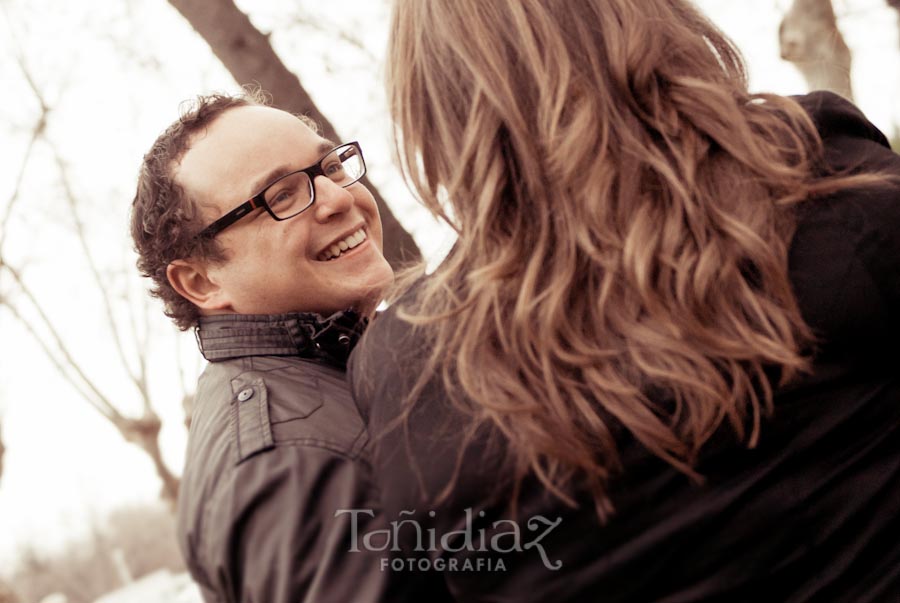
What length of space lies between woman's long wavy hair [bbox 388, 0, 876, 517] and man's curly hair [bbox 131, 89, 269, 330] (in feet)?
4.13

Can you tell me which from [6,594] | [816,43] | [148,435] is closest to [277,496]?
[816,43]

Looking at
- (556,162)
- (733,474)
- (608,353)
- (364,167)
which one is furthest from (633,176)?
(364,167)

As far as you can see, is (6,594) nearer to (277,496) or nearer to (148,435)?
(148,435)

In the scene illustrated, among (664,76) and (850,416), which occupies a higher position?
(664,76)

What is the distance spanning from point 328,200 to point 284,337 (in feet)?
1.64

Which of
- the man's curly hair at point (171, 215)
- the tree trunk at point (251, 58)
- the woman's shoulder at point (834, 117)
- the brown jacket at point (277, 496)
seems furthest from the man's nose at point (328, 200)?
the woman's shoulder at point (834, 117)

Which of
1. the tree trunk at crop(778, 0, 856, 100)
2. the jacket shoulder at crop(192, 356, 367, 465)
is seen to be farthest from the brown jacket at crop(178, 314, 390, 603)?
the tree trunk at crop(778, 0, 856, 100)

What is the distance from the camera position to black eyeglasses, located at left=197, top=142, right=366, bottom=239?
2730mm

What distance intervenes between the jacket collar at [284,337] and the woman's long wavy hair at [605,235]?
2.81ft

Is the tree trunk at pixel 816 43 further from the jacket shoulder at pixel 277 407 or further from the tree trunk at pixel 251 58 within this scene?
the jacket shoulder at pixel 277 407

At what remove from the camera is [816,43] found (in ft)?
19.5

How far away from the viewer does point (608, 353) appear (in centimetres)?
156

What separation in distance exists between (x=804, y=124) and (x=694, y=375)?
528 mm

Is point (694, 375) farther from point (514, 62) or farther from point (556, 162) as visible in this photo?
point (514, 62)
